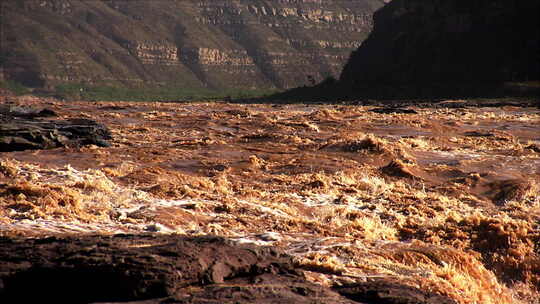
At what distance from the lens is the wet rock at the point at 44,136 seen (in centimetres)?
1938

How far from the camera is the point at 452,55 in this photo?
92500 mm

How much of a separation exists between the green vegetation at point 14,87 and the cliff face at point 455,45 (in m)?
63.0

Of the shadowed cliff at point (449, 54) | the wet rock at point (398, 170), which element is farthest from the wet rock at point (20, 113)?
the shadowed cliff at point (449, 54)

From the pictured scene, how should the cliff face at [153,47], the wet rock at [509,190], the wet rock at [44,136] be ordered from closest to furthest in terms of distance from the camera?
the wet rock at [509,190]
the wet rock at [44,136]
the cliff face at [153,47]

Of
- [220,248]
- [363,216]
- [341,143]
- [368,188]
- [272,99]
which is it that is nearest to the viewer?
[220,248]

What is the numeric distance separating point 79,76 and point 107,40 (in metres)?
24.9

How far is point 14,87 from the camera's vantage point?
13100 cm

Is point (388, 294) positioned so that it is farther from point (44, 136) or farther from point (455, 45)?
point (455, 45)

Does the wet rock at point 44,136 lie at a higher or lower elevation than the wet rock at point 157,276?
lower

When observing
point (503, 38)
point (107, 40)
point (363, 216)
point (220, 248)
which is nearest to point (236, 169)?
point (363, 216)

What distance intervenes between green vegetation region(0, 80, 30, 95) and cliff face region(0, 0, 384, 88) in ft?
8.07

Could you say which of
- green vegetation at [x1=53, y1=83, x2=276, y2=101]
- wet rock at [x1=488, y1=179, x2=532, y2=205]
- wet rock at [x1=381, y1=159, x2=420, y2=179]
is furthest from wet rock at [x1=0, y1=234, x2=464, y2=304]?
green vegetation at [x1=53, y1=83, x2=276, y2=101]

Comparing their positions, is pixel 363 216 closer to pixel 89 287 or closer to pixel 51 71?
pixel 89 287

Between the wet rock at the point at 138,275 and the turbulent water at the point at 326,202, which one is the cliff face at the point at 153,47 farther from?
the wet rock at the point at 138,275
